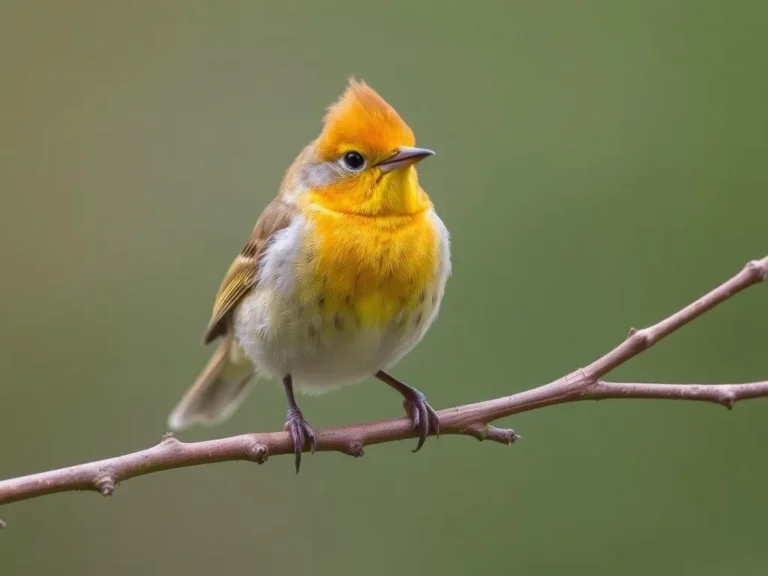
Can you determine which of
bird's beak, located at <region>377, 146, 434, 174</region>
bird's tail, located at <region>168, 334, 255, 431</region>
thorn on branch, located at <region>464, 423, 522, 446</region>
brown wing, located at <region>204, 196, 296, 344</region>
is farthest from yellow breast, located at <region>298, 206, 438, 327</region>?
bird's tail, located at <region>168, 334, 255, 431</region>

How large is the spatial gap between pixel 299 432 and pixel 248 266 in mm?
826

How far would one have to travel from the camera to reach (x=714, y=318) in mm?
5199

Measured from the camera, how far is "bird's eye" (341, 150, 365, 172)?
139 inches

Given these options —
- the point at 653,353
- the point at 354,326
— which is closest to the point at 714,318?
the point at 653,353

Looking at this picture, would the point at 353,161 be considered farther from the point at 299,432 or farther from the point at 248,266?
the point at 299,432

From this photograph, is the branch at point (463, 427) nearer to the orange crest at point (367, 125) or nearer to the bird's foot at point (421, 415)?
the bird's foot at point (421, 415)

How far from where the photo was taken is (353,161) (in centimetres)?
356

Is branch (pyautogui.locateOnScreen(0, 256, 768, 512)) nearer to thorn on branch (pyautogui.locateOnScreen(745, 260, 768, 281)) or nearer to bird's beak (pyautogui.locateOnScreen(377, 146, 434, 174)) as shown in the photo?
thorn on branch (pyautogui.locateOnScreen(745, 260, 768, 281))

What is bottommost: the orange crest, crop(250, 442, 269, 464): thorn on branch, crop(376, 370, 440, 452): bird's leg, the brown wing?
crop(376, 370, 440, 452): bird's leg

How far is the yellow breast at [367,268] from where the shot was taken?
3291mm

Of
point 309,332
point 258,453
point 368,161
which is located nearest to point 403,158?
point 368,161

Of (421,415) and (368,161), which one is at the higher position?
(368,161)

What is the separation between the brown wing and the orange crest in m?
0.32

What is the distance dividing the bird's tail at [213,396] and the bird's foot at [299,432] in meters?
0.97
